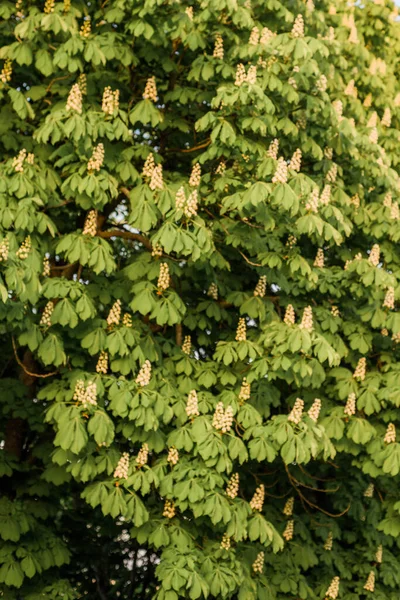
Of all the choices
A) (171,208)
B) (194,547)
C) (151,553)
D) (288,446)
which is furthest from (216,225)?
(151,553)

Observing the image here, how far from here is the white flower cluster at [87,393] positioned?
286 inches

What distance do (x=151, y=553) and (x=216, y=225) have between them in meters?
3.84

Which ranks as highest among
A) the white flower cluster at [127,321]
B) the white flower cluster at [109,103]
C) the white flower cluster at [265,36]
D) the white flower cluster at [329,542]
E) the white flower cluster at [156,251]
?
the white flower cluster at [265,36]

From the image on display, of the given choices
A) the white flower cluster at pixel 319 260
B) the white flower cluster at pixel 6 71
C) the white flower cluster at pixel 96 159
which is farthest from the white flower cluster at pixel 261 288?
the white flower cluster at pixel 6 71

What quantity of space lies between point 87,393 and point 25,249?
1217mm

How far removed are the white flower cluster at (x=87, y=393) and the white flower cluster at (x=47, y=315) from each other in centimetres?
53

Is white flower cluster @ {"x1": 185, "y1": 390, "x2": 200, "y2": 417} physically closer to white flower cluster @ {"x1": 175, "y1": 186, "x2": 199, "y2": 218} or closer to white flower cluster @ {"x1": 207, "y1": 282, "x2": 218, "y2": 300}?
white flower cluster @ {"x1": 207, "y1": 282, "x2": 218, "y2": 300}

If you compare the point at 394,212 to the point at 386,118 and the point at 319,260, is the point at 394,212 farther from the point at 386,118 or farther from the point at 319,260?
the point at 386,118

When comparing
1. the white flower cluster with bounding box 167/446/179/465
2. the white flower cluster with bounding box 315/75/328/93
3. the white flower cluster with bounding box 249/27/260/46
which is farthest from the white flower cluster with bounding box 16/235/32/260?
the white flower cluster with bounding box 315/75/328/93

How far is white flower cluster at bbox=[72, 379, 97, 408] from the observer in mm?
7262

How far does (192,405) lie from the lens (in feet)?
25.2

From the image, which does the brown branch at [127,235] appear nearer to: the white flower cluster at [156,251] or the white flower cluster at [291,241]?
the white flower cluster at [156,251]

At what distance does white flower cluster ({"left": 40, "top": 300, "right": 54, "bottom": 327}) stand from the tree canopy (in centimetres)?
1

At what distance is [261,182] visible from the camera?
7.45m
